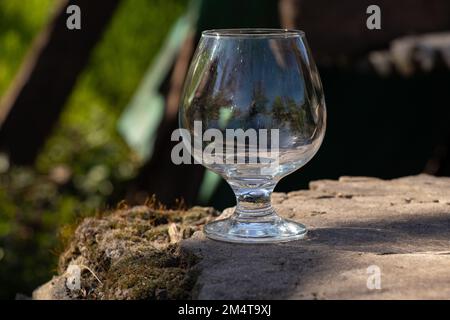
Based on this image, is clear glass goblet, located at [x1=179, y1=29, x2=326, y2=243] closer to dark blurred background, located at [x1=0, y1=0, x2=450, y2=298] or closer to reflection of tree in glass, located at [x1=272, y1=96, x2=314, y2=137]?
reflection of tree in glass, located at [x1=272, y1=96, x2=314, y2=137]

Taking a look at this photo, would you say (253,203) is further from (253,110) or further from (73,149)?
(73,149)

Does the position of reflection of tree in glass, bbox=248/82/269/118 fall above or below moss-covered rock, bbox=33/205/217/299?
above

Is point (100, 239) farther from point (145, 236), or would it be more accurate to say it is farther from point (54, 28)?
point (54, 28)

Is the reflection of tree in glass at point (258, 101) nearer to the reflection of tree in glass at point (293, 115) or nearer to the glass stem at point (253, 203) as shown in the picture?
the reflection of tree in glass at point (293, 115)

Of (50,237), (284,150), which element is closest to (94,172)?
(50,237)

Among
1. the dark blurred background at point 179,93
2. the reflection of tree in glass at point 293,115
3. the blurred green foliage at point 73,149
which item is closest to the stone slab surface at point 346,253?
the reflection of tree in glass at point 293,115

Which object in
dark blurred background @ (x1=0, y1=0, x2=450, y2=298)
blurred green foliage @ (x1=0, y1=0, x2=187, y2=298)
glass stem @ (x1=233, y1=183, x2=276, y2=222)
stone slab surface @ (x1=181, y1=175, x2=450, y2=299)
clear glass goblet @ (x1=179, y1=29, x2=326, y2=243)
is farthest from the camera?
blurred green foliage @ (x1=0, y1=0, x2=187, y2=298)

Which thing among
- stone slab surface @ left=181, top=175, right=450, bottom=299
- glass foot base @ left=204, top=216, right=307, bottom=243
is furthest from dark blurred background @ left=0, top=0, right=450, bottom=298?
glass foot base @ left=204, top=216, right=307, bottom=243
